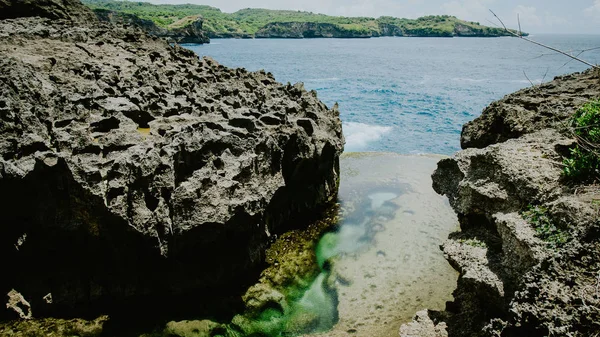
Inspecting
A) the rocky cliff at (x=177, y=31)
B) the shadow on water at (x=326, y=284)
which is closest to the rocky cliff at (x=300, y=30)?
the rocky cliff at (x=177, y=31)

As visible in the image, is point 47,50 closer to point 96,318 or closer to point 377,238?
point 96,318

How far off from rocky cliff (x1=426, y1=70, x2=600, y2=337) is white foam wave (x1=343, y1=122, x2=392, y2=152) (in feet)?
58.3

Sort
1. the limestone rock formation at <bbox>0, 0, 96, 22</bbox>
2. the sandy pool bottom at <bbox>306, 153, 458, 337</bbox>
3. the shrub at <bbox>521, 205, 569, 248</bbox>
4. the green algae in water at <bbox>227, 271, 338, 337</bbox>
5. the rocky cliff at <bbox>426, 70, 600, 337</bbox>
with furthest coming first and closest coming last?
1. the limestone rock formation at <bbox>0, 0, 96, 22</bbox>
2. the sandy pool bottom at <bbox>306, 153, 458, 337</bbox>
3. the green algae in water at <bbox>227, 271, 338, 337</bbox>
4. the shrub at <bbox>521, 205, 569, 248</bbox>
5. the rocky cliff at <bbox>426, 70, 600, 337</bbox>

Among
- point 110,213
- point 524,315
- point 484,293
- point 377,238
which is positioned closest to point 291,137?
point 377,238

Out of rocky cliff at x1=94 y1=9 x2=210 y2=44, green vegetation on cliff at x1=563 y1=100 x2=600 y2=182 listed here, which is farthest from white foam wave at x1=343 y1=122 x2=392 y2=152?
rocky cliff at x1=94 y1=9 x2=210 y2=44

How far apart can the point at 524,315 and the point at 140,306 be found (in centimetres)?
926

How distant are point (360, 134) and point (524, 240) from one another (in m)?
27.1

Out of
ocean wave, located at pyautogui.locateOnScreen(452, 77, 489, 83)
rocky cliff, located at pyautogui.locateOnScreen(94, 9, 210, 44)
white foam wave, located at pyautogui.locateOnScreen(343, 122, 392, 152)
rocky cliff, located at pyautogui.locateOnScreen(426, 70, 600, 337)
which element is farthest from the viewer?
rocky cliff, located at pyautogui.locateOnScreen(94, 9, 210, 44)

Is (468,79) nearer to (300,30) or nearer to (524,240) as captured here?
(524,240)

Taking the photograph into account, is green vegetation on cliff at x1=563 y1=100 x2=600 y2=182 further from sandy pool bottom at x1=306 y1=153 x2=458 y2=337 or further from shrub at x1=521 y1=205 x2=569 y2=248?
sandy pool bottom at x1=306 y1=153 x2=458 y2=337

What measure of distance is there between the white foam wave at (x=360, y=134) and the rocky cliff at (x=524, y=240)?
58.3 ft

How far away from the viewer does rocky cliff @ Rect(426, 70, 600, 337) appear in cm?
599

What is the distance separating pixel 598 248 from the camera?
603cm

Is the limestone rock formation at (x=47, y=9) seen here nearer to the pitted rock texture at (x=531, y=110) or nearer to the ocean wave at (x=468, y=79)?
the pitted rock texture at (x=531, y=110)
